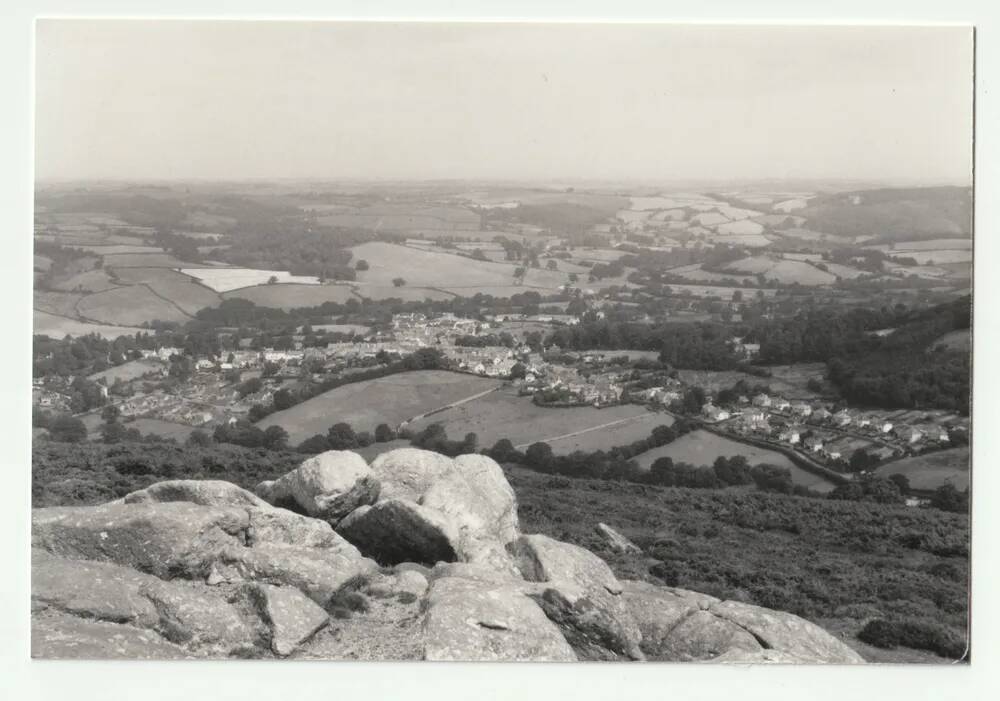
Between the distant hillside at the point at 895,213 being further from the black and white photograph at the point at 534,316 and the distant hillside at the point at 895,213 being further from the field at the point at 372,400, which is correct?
the field at the point at 372,400

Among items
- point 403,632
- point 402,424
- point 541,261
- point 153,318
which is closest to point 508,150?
point 541,261

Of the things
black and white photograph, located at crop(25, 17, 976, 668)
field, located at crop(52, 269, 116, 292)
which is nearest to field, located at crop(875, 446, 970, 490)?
black and white photograph, located at crop(25, 17, 976, 668)

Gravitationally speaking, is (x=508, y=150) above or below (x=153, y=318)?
above

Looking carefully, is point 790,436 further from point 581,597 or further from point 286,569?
point 286,569

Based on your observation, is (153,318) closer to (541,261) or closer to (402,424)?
(402,424)

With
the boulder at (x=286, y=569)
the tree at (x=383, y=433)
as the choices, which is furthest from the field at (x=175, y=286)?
the boulder at (x=286, y=569)

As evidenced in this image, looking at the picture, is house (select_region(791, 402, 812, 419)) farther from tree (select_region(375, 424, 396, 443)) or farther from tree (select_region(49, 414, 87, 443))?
tree (select_region(49, 414, 87, 443))
